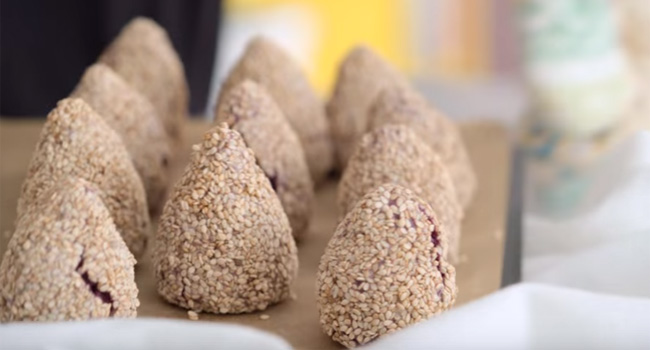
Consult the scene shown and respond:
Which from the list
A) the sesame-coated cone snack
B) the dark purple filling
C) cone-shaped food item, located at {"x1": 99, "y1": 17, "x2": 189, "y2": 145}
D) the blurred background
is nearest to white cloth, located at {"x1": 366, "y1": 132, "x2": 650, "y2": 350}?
the sesame-coated cone snack

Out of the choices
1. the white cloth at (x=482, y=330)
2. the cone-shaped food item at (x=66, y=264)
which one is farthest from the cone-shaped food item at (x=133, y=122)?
the white cloth at (x=482, y=330)

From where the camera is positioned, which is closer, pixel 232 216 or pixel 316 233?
pixel 232 216

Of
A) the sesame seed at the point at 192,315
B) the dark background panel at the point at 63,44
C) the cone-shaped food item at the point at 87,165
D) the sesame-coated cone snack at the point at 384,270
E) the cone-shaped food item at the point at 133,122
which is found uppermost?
the dark background panel at the point at 63,44

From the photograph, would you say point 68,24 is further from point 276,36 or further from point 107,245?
point 107,245

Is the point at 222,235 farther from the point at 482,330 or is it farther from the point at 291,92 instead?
the point at 291,92

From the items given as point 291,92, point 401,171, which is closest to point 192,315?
point 401,171

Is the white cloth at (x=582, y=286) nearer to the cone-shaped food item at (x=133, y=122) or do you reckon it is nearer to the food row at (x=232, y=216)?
the food row at (x=232, y=216)
